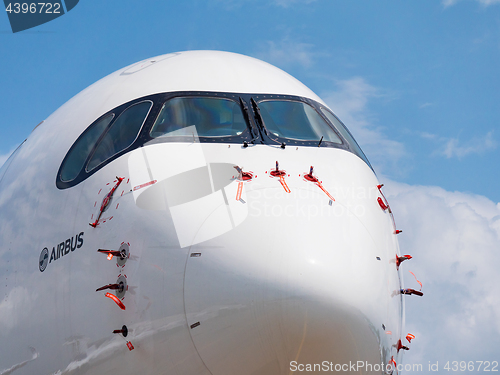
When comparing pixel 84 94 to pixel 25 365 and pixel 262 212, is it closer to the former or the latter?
pixel 25 365

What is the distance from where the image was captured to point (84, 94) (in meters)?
9.23

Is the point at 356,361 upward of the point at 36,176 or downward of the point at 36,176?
downward

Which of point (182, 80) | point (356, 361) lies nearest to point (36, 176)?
point (182, 80)

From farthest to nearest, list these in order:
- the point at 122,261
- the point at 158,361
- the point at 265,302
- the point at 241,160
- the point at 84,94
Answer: the point at 84,94 < the point at 241,160 < the point at 122,261 < the point at 158,361 < the point at 265,302

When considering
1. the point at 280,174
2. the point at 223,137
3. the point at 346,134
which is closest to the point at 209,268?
the point at 280,174

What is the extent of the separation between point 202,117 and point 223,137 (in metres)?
0.49

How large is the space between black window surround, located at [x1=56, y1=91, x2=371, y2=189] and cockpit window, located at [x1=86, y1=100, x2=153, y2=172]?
2.4 inches

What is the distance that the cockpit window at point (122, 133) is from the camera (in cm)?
704

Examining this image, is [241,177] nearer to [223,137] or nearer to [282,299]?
[223,137]

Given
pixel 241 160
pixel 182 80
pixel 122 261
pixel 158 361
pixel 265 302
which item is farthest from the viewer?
pixel 182 80

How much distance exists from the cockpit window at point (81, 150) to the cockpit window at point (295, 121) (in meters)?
2.02

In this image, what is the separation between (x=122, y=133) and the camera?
720 centimetres

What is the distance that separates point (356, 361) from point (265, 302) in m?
1.04

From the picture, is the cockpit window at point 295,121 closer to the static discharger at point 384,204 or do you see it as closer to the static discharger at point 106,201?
the static discharger at point 384,204
